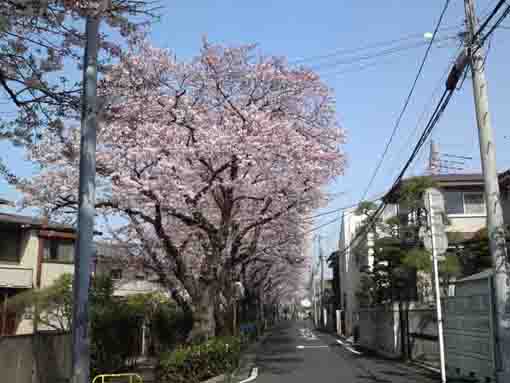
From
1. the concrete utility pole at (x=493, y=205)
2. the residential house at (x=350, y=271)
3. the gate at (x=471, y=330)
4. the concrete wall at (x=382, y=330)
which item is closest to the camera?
the concrete utility pole at (x=493, y=205)

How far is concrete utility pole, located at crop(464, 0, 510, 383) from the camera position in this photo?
9.52 m

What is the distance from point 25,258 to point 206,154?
14.2 meters

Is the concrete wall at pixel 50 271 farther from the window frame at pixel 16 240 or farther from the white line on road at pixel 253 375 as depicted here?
the white line on road at pixel 253 375

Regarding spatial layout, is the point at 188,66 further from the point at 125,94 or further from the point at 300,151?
the point at 125,94

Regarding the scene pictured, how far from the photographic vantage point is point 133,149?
1582 cm

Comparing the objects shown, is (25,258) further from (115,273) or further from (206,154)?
(206,154)

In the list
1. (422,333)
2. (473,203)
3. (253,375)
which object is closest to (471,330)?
(253,375)

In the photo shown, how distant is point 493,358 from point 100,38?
355 inches

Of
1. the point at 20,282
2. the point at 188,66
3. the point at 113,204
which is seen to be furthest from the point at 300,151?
the point at 20,282

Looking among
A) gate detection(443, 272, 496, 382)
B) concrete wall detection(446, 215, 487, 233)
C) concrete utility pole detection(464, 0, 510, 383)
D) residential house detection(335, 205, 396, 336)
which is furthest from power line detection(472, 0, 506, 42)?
residential house detection(335, 205, 396, 336)

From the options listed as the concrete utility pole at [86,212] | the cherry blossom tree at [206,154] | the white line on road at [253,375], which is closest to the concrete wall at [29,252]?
the cherry blossom tree at [206,154]

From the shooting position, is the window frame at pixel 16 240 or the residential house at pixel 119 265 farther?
the window frame at pixel 16 240

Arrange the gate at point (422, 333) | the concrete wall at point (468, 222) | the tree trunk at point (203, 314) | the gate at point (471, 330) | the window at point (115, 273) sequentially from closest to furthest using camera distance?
the gate at point (471, 330) < the tree trunk at point (203, 314) < the gate at point (422, 333) < the window at point (115, 273) < the concrete wall at point (468, 222)

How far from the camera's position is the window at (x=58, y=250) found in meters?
27.7
